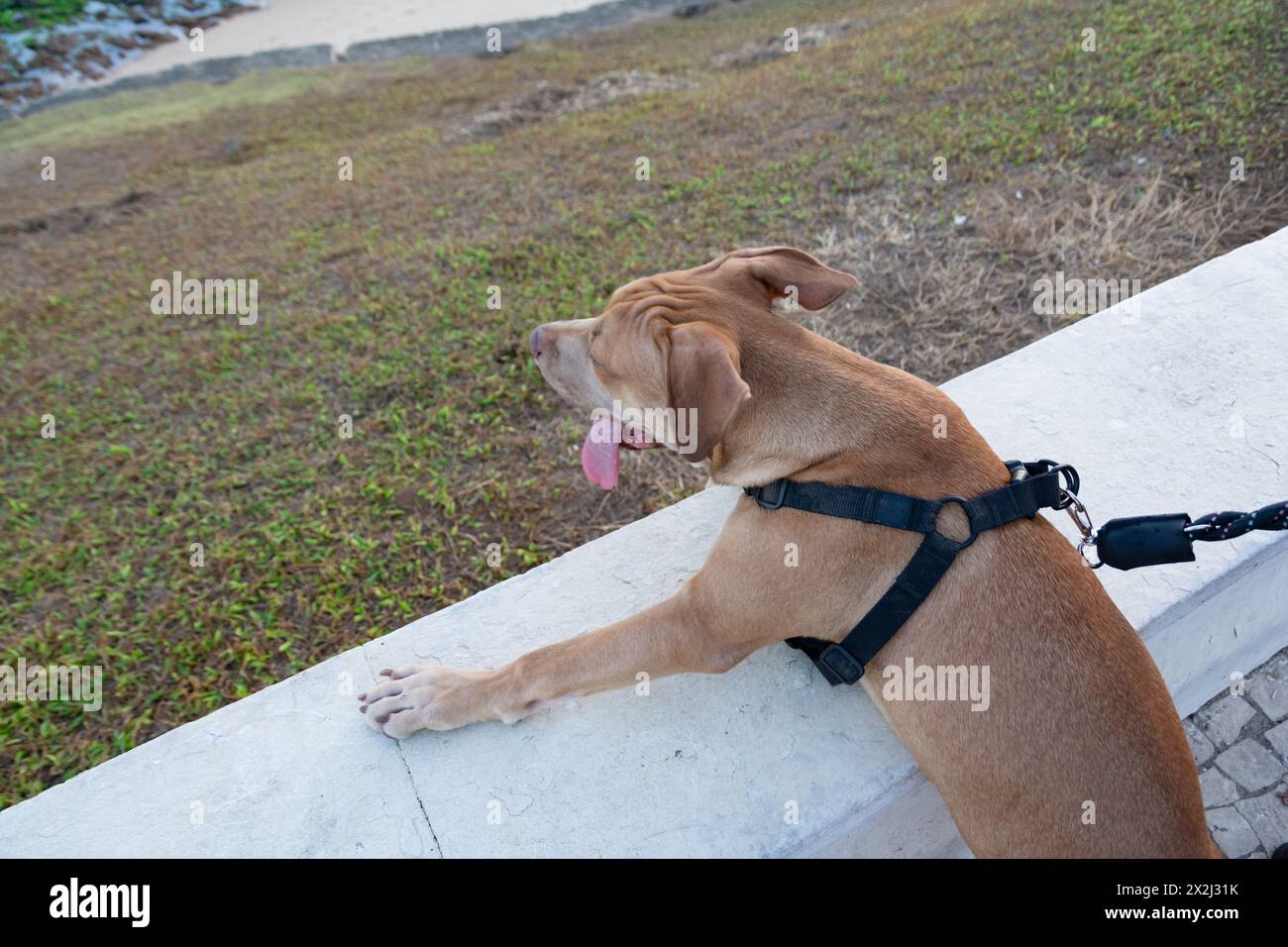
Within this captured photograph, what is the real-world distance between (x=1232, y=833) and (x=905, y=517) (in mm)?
2078

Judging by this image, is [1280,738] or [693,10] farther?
[693,10]

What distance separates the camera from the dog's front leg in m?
2.52

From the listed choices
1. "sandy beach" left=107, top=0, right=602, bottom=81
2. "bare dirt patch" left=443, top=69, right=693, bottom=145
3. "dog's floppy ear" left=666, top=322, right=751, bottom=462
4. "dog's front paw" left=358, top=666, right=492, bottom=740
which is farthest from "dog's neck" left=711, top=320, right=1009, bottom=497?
"sandy beach" left=107, top=0, right=602, bottom=81

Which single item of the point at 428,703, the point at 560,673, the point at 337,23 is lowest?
the point at 428,703

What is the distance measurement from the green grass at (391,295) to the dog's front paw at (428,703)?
1195 mm

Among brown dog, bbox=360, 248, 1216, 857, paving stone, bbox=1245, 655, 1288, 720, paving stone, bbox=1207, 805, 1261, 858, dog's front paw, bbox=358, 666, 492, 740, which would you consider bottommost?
paving stone, bbox=1207, 805, 1261, 858

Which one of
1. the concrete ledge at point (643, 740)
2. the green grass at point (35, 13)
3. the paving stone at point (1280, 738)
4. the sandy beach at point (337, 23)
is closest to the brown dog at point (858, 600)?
the concrete ledge at point (643, 740)

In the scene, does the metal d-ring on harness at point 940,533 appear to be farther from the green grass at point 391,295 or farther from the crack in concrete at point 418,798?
the green grass at point 391,295

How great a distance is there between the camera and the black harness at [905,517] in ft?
7.36

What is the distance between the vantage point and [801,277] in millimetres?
2943

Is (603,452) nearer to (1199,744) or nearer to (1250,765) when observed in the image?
(1199,744)

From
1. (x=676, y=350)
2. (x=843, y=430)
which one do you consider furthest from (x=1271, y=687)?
(x=676, y=350)

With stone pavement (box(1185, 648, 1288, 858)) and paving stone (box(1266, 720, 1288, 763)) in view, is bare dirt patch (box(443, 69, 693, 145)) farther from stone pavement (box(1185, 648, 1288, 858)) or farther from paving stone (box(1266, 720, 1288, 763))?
paving stone (box(1266, 720, 1288, 763))

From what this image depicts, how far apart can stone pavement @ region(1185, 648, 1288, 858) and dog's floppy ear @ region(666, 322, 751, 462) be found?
2.30 m
